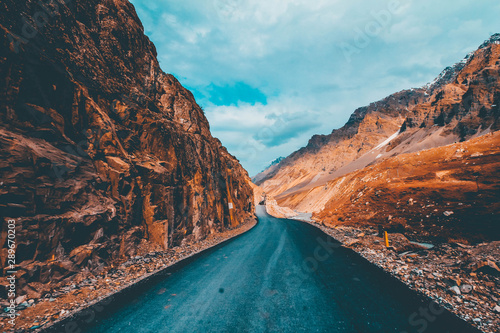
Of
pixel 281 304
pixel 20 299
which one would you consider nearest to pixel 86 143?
pixel 20 299

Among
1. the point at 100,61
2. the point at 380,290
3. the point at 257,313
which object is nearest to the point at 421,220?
the point at 380,290

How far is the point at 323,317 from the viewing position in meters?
5.83

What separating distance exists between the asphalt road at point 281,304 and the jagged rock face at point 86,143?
12.2ft

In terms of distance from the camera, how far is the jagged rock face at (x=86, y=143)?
7195 millimetres

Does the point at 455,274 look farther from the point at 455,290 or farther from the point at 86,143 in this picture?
the point at 86,143

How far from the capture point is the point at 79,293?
6.84 meters

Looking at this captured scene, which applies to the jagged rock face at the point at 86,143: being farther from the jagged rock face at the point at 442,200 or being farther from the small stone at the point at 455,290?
the jagged rock face at the point at 442,200

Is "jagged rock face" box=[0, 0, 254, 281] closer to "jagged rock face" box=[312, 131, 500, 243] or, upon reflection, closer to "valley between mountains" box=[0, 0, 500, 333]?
"valley between mountains" box=[0, 0, 500, 333]

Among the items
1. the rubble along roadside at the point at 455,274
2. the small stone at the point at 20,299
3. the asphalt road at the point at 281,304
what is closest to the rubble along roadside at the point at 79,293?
the small stone at the point at 20,299

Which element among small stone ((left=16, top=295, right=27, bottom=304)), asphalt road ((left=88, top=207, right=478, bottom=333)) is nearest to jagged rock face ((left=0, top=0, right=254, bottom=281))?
small stone ((left=16, top=295, right=27, bottom=304))

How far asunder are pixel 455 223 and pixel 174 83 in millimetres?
26201

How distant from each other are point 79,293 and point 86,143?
21.9 feet

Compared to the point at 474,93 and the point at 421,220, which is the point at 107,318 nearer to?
the point at 421,220

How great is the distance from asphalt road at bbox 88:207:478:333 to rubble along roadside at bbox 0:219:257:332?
3.84 ft
